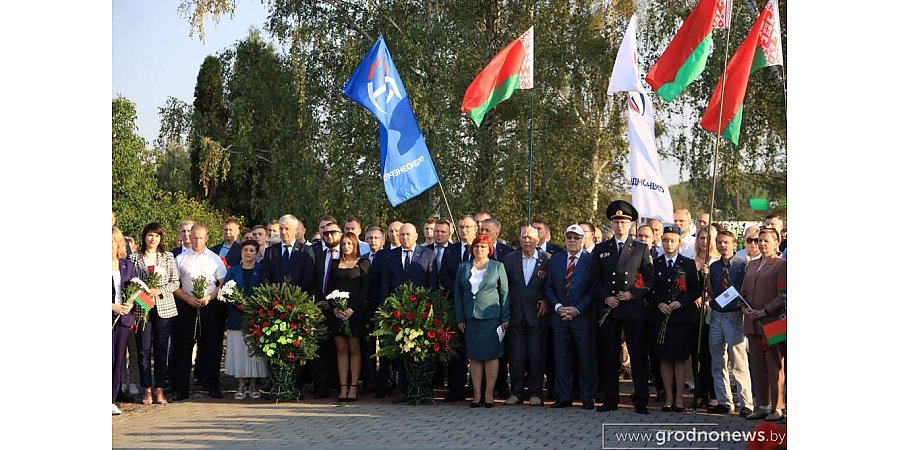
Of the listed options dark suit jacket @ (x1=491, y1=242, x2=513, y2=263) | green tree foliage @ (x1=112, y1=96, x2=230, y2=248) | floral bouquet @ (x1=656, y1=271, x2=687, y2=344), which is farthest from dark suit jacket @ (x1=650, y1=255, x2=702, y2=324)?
green tree foliage @ (x1=112, y1=96, x2=230, y2=248)

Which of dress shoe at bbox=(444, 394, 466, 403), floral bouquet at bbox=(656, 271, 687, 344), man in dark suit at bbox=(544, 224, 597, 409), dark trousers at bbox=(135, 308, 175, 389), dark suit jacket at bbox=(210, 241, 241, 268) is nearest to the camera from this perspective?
floral bouquet at bbox=(656, 271, 687, 344)

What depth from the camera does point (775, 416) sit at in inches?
379

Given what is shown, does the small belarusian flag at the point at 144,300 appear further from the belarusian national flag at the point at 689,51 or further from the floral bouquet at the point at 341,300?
the belarusian national flag at the point at 689,51

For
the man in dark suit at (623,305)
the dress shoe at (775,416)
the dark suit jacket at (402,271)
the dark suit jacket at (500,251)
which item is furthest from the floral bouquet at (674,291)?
the dark suit jacket at (402,271)

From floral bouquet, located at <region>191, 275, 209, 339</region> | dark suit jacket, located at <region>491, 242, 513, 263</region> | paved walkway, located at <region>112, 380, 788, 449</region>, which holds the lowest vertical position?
paved walkway, located at <region>112, 380, 788, 449</region>

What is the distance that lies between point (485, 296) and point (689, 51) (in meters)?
3.22

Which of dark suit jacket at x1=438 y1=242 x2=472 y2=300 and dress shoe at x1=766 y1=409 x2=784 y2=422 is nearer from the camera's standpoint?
dress shoe at x1=766 y1=409 x2=784 y2=422

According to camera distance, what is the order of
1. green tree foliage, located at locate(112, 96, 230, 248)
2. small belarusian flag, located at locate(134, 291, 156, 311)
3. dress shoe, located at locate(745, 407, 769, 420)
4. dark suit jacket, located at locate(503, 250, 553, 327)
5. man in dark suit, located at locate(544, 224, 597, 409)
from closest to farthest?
1. dress shoe, located at locate(745, 407, 769, 420)
2. small belarusian flag, located at locate(134, 291, 156, 311)
3. man in dark suit, located at locate(544, 224, 597, 409)
4. dark suit jacket, located at locate(503, 250, 553, 327)
5. green tree foliage, located at locate(112, 96, 230, 248)

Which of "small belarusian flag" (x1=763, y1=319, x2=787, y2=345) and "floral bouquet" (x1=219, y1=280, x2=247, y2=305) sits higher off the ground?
"floral bouquet" (x1=219, y1=280, x2=247, y2=305)

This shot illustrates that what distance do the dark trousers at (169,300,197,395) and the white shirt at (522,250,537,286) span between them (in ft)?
12.3

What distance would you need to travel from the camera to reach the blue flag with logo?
12.2 metres

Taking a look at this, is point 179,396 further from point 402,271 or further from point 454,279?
point 454,279

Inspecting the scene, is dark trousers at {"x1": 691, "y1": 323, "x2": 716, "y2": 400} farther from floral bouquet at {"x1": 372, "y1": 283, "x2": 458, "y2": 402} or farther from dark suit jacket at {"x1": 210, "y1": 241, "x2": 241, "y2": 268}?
dark suit jacket at {"x1": 210, "y1": 241, "x2": 241, "y2": 268}

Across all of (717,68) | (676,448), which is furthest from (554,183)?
(676,448)
